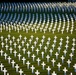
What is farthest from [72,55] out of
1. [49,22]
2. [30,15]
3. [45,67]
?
[30,15]

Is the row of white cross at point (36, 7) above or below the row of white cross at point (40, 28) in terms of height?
above

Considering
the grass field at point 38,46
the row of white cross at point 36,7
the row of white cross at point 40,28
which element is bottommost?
the grass field at point 38,46

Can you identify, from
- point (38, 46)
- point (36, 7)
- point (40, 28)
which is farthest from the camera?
point (36, 7)

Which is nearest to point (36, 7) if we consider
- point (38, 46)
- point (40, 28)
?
point (40, 28)

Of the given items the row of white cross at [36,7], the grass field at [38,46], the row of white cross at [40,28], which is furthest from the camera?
the row of white cross at [36,7]

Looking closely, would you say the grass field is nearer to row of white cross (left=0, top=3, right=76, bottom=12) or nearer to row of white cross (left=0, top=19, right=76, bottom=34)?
row of white cross (left=0, top=19, right=76, bottom=34)

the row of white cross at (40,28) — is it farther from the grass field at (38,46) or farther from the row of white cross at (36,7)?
the row of white cross at (36,7)

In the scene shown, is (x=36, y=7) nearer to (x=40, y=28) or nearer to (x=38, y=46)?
(x=40, y=28)

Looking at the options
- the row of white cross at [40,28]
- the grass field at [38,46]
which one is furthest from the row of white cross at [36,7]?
the row of white cross at [40,28]

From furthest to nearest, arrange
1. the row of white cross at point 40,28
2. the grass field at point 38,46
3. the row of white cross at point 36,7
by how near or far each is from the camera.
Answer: the row of white cross at point 36,7 < the row of white cross at point 40,28 < the grass field at point 38,46

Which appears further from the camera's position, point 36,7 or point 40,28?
point 36,7

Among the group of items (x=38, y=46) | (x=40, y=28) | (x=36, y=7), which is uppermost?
(x=36, y=7)

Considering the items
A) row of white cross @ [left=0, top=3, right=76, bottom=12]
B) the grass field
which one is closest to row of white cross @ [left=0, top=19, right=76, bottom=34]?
the grass field

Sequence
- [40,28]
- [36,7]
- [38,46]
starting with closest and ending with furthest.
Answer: [38,46] < [40,28] < [36,7]
